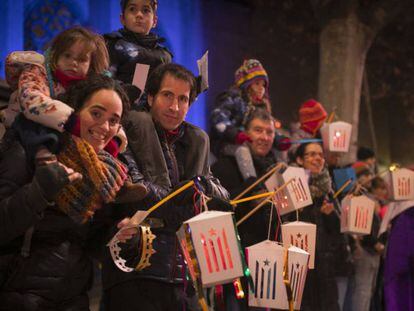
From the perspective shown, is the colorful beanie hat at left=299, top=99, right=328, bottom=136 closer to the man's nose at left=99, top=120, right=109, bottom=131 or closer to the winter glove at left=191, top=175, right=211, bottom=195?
the winter glove at left=191, top=175, right=211, bottom=195

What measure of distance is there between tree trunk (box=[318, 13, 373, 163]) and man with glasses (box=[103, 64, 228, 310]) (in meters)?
5.77

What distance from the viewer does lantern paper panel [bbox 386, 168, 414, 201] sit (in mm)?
5531

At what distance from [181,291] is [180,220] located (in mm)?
359

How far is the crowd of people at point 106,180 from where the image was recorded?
8.16 ft

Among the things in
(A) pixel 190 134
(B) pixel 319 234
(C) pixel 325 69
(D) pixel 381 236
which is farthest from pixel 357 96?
(A) pixel 190 134

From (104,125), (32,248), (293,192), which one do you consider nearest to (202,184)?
(104,125)

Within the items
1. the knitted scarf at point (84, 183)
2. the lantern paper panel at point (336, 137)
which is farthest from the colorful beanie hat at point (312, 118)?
the knitted scarf at point (84, 183)

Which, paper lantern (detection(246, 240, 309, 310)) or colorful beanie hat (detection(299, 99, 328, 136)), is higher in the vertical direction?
colorful beanie hat (detection(299, 99, 328, 136))

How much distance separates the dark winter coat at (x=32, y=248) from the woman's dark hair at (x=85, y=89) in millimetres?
359

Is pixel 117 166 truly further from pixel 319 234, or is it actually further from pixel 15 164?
pixel 319 234

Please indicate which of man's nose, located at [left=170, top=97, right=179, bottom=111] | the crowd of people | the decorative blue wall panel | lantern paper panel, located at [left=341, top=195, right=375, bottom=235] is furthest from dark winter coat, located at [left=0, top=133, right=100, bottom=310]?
the decorative blue wall panel

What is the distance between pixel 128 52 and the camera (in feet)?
13.1

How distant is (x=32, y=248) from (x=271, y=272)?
1363mm

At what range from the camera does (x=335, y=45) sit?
922 centimetres
